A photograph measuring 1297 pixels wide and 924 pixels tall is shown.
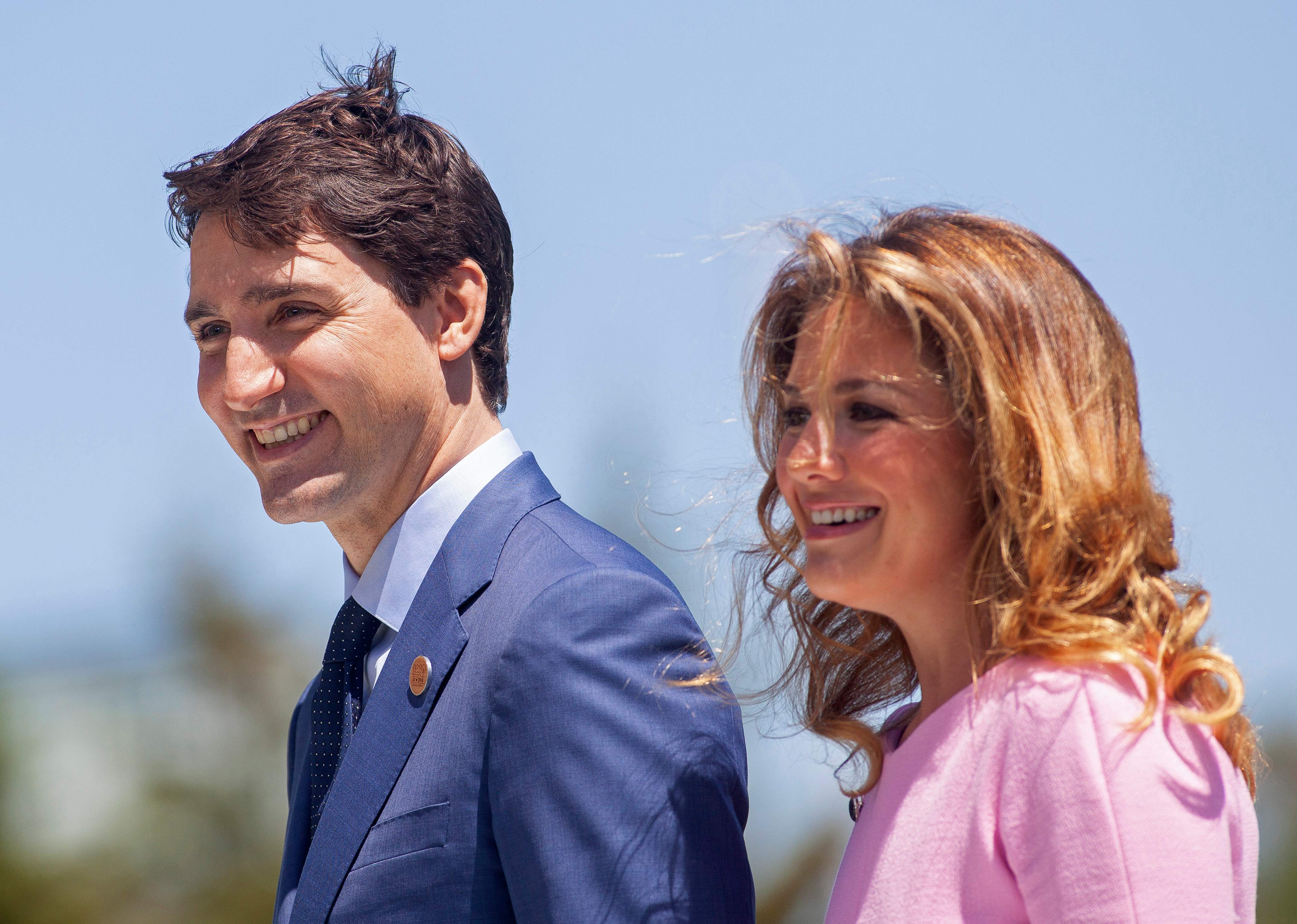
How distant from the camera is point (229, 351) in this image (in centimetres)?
266

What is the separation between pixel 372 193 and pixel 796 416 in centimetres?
125

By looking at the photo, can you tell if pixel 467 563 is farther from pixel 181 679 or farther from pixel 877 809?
pixel 181 679

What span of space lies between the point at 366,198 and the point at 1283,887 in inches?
416

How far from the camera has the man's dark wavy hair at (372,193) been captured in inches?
106

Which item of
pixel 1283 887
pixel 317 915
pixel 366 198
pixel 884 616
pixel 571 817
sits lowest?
pixel 1283 887

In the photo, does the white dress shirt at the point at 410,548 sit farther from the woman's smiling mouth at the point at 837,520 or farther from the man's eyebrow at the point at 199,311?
the woman's smiling mouth at the point at 837,520

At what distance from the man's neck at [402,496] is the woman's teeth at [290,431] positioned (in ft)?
0.64

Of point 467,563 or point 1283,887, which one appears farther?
point 1283,887

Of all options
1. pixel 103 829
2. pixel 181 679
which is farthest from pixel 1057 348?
pixel 181 679

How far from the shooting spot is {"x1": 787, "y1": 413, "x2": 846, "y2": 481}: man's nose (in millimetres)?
1787

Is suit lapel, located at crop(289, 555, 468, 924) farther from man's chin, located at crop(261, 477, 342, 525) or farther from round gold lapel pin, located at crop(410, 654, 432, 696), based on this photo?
man's chin, located at crop(261, 477, 342, 525)

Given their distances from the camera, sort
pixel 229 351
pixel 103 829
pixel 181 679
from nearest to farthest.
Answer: pixel 229 351
pixel 103 829
pixel 181 679

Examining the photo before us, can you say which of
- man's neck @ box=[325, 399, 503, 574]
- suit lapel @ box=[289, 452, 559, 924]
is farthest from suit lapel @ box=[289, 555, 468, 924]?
man's neck @ box=[325, 399, 503, 574]

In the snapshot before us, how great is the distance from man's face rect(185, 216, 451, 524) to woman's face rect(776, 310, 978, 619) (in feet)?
3.57
